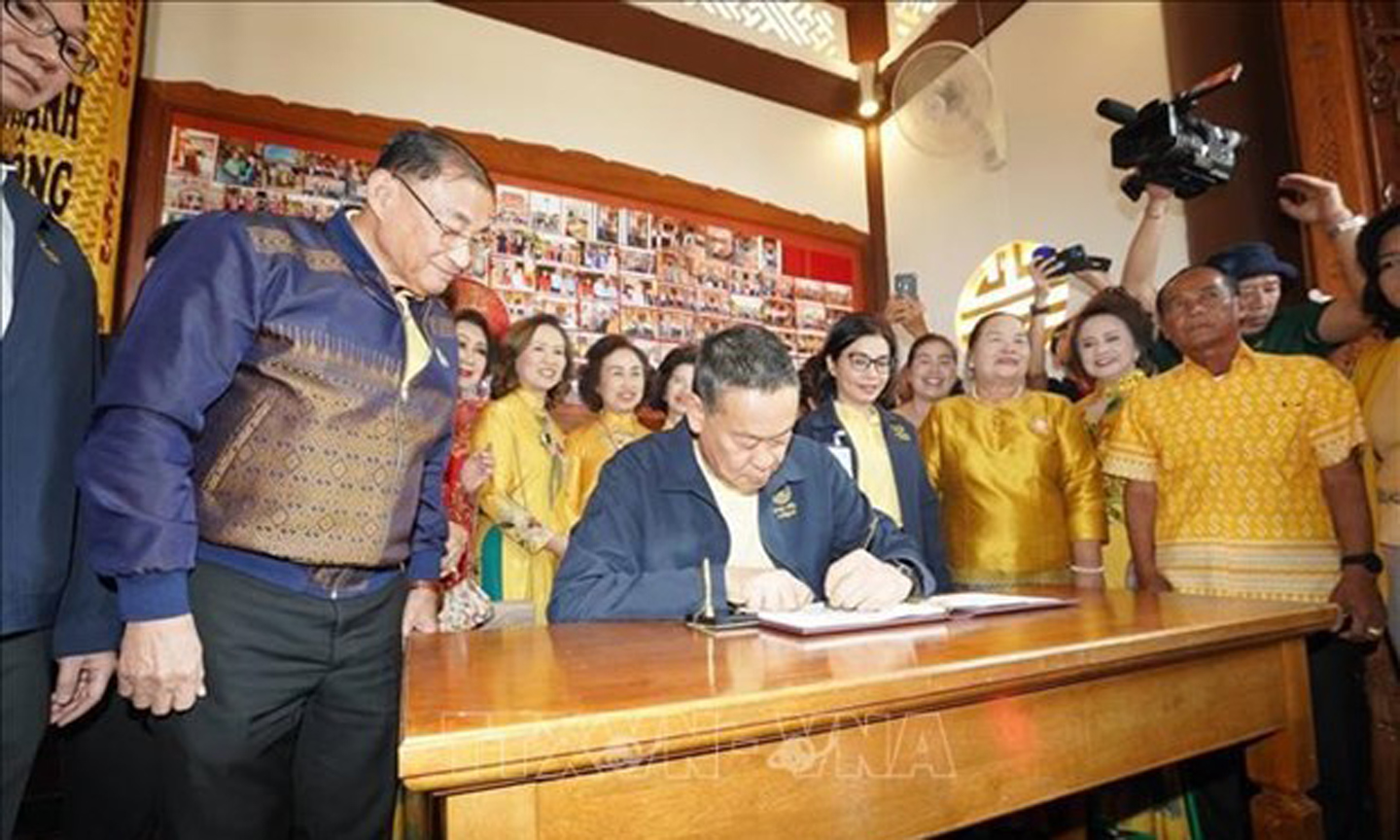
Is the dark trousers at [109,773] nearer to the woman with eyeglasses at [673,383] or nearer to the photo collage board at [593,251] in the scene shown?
the woman with eyeglasses at [673,383]

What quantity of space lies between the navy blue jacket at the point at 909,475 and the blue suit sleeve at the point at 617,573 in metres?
0.98

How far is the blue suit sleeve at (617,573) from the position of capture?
4.43 ft

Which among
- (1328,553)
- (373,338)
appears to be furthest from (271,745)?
(1328,553)

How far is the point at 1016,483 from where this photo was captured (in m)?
2.37

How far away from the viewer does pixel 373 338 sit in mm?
1247

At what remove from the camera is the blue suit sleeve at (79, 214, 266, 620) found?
98cm

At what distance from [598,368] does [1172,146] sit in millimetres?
2094

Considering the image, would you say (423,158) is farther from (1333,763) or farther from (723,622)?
(1333,763)

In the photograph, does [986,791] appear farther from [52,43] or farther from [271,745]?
[52,43]

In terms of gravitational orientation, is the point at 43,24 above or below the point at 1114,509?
above

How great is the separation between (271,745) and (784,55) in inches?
179

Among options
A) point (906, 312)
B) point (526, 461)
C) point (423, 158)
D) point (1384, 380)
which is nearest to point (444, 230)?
point (423, 158)

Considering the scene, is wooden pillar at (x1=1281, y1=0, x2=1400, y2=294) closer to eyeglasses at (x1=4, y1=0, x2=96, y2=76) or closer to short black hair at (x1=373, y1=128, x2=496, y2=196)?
short black hair at (x1=373, y1=128, x2=496, y2=196)

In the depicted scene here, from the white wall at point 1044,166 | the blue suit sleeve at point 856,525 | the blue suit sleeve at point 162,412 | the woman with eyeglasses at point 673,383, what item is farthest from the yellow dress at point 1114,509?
the blue suit sleeve at point 162,412
